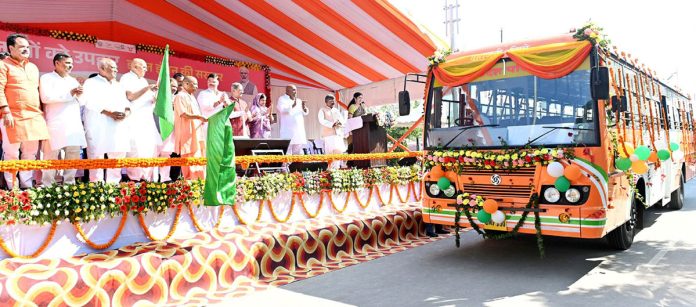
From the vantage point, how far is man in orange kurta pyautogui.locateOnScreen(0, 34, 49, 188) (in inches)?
204

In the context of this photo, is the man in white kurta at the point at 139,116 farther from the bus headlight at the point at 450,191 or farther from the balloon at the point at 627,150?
the balloon at the point at 627,150

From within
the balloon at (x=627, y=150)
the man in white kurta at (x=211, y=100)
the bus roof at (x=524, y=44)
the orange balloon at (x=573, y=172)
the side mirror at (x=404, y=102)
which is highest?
the bus roof at (x=524, y=44)

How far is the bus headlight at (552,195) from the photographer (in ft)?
17.5

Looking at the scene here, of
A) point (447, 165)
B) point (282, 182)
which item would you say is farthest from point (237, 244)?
point (447, 165)

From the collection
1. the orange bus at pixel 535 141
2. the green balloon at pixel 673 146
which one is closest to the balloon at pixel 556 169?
the orange bus at pixel 535 141

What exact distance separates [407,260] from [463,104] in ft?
7.01

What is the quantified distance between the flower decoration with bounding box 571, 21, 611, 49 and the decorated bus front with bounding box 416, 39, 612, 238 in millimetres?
87

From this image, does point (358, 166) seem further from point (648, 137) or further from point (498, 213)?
point (648, 137)

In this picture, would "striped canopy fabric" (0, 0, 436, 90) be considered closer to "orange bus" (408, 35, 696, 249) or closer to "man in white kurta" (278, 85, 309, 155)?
"man in white kurta" (278, 85, 309, 155)

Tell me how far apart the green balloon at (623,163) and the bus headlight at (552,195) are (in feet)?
3.20

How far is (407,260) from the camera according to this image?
6504mm

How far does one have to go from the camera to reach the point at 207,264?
530 centimetres

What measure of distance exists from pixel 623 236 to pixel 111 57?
10.9 m

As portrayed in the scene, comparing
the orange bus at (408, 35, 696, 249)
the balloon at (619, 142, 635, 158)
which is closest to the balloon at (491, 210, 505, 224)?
the orange bus at (408, 35, 696, 249)
